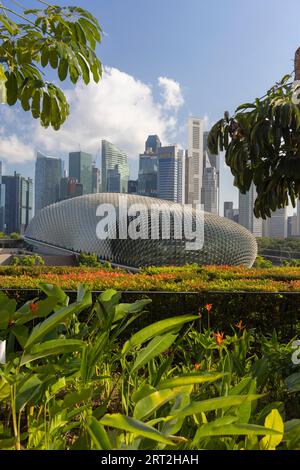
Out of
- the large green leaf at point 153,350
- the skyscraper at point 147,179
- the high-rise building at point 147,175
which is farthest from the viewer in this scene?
the high-rise building at point 147,175

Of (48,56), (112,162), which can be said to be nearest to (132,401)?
(48,56)

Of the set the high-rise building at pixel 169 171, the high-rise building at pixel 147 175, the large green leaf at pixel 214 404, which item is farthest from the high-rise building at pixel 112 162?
the large green leaf at pixel 214 404

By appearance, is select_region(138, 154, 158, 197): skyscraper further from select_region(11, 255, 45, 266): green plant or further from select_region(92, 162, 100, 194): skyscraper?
select_region(11, 255, 45, 266): green plant

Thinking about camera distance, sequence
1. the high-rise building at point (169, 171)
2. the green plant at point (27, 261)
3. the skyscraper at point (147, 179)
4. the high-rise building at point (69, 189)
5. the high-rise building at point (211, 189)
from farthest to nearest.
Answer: the high-rise building at point (69, 189) < the skyscraper at point (147, 179) < the high-rise building at point (169, 171) < the high-rise building at point (211, 189) < the green plant at point (27, 261)

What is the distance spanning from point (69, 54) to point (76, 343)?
1585 mm

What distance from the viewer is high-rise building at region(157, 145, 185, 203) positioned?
76250 mm

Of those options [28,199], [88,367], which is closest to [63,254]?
[88,367]

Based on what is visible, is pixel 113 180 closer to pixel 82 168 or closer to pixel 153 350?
pixel 82 168

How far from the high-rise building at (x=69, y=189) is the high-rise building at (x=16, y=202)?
9.56m

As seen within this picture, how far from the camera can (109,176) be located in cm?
12231

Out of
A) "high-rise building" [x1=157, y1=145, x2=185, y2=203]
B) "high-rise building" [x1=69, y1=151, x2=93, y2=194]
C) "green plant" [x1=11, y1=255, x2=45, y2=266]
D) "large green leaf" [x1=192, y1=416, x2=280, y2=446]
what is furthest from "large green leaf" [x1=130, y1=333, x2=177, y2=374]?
"high-rise building" [x1=69, y1=151, x2=93, y2=194]

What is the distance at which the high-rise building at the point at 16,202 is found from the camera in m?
94.6

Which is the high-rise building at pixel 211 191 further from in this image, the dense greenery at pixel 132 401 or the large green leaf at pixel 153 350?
the large green leaf at pixel 153 350

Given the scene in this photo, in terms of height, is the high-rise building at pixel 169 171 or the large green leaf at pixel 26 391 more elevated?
the high-rise building at pixel 169 171
